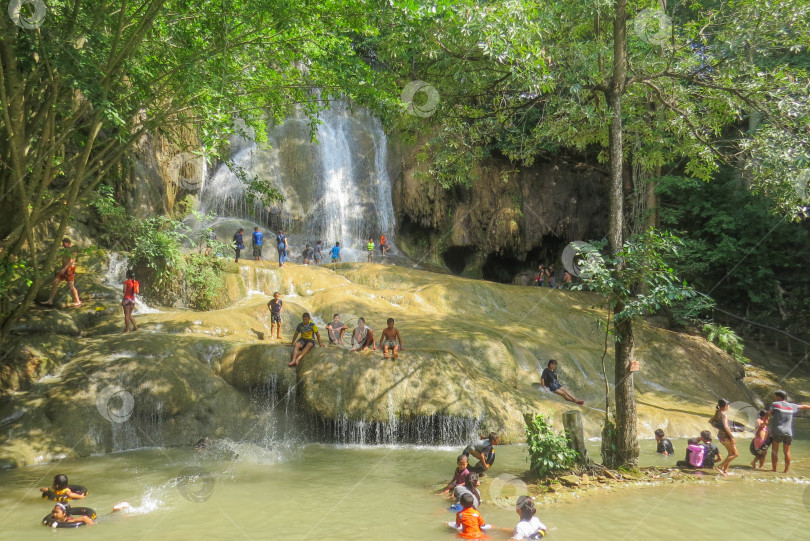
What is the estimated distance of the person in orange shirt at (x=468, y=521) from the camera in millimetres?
5977

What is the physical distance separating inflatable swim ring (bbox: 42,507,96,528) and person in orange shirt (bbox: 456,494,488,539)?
4282mm

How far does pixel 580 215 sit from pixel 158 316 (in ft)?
65.6

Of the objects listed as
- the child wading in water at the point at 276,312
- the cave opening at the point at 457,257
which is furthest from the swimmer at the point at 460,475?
the cave opening at the point at 457,257

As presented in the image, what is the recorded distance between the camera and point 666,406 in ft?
44.9

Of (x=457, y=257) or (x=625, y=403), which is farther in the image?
(x=457, y=257)

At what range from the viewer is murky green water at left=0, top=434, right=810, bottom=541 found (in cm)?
615

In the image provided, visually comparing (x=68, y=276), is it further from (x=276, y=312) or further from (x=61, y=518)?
(x=61, y=518)

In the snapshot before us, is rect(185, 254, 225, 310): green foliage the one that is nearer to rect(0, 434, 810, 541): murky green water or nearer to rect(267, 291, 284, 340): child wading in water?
rect(267, 291, 284, 340): child wading in water

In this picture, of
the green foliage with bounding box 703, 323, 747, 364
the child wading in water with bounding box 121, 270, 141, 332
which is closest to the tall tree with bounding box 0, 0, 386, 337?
the child wading in water with bounding box 121, 270, 141, 332

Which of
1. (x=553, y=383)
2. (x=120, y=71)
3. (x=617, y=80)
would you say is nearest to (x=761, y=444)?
(x=553, y=383)

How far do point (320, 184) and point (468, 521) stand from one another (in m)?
20.8

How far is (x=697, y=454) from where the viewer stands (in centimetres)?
888

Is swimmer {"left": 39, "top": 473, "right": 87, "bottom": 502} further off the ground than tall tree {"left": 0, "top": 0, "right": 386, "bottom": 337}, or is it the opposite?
tall tree {"left": 0, "top": 0, "right": 386, "bottom": 337}

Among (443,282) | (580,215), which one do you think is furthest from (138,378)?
(580,215)
